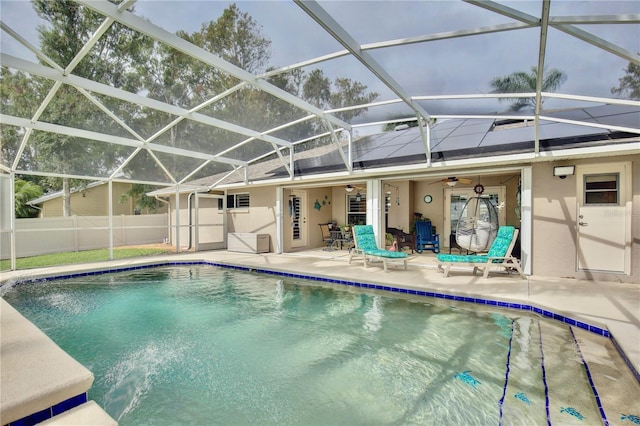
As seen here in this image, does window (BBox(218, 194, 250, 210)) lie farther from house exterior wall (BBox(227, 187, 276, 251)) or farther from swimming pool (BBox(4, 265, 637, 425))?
swimming pool (BBox(4, 265, 637, 425))

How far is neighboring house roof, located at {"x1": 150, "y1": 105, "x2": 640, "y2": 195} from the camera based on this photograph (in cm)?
586

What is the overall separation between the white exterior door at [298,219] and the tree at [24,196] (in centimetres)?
1310

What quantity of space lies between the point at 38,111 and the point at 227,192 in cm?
677

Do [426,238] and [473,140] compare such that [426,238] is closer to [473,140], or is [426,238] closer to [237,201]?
[473,140]

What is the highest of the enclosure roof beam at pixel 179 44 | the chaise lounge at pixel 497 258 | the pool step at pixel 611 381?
the enclosure roof beam at pixel 179 44

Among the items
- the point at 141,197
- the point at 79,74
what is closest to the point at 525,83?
the point at 79,74

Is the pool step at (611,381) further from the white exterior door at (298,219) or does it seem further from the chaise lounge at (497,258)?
the white exterior door at (298,219)

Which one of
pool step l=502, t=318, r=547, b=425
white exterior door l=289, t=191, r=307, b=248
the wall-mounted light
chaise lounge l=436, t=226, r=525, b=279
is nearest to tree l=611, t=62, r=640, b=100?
the wall-mounted light

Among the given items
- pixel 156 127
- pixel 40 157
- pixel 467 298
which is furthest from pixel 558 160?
pixel 40 157

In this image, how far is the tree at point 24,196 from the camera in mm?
14062

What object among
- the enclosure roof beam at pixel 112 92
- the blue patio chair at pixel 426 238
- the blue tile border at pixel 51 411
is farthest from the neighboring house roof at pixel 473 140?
the blue tile border at pixel 51 411

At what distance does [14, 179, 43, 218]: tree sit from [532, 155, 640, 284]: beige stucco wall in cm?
2001

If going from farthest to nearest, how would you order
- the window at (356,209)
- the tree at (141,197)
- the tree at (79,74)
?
the tree at (141,197) → the window at (356,209) → the tree at (79,74)

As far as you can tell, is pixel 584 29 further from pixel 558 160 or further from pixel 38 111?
pixel 38 111
